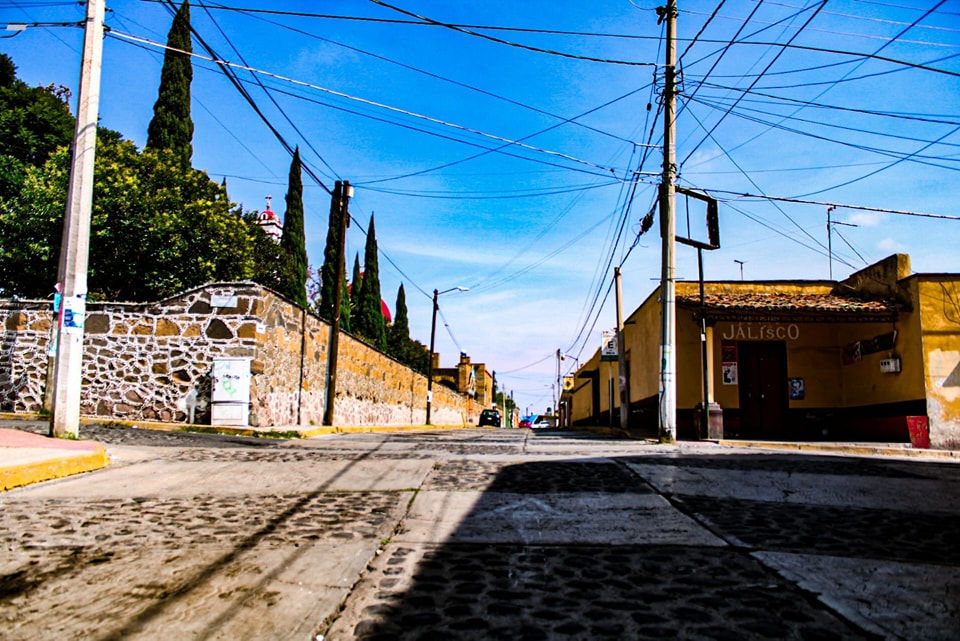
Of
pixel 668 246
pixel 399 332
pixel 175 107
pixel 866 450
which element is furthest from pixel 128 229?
pixel 399 332

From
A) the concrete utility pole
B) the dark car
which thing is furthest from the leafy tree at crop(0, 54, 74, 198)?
the dark car

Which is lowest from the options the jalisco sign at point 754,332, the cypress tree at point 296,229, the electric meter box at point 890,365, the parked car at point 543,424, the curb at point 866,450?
the parked car at point 543,424

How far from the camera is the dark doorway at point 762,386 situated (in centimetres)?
1819

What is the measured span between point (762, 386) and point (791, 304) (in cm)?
278

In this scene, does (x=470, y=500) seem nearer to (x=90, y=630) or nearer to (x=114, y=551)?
(x=114, y=551)

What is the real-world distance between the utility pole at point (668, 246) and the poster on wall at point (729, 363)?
3893mm

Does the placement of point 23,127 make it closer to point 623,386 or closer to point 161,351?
point 161,351

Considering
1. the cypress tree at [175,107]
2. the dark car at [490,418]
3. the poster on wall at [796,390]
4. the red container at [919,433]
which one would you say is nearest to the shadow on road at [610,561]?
the red container at [919,433]

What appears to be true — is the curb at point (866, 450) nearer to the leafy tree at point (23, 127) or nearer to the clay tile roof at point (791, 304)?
the clay tile roof at point (791, 304)

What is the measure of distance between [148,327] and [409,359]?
1584 inches

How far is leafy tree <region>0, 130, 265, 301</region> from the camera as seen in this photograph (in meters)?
22.2

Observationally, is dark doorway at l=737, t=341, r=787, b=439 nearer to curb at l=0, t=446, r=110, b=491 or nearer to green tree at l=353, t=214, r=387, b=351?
Answer: curb at l=0, t=446, r=110, b=491

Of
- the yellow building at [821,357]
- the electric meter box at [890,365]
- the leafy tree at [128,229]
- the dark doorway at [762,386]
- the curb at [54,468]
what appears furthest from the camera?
the leafy tree at [128,229]

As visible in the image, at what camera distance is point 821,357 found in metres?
18.1
